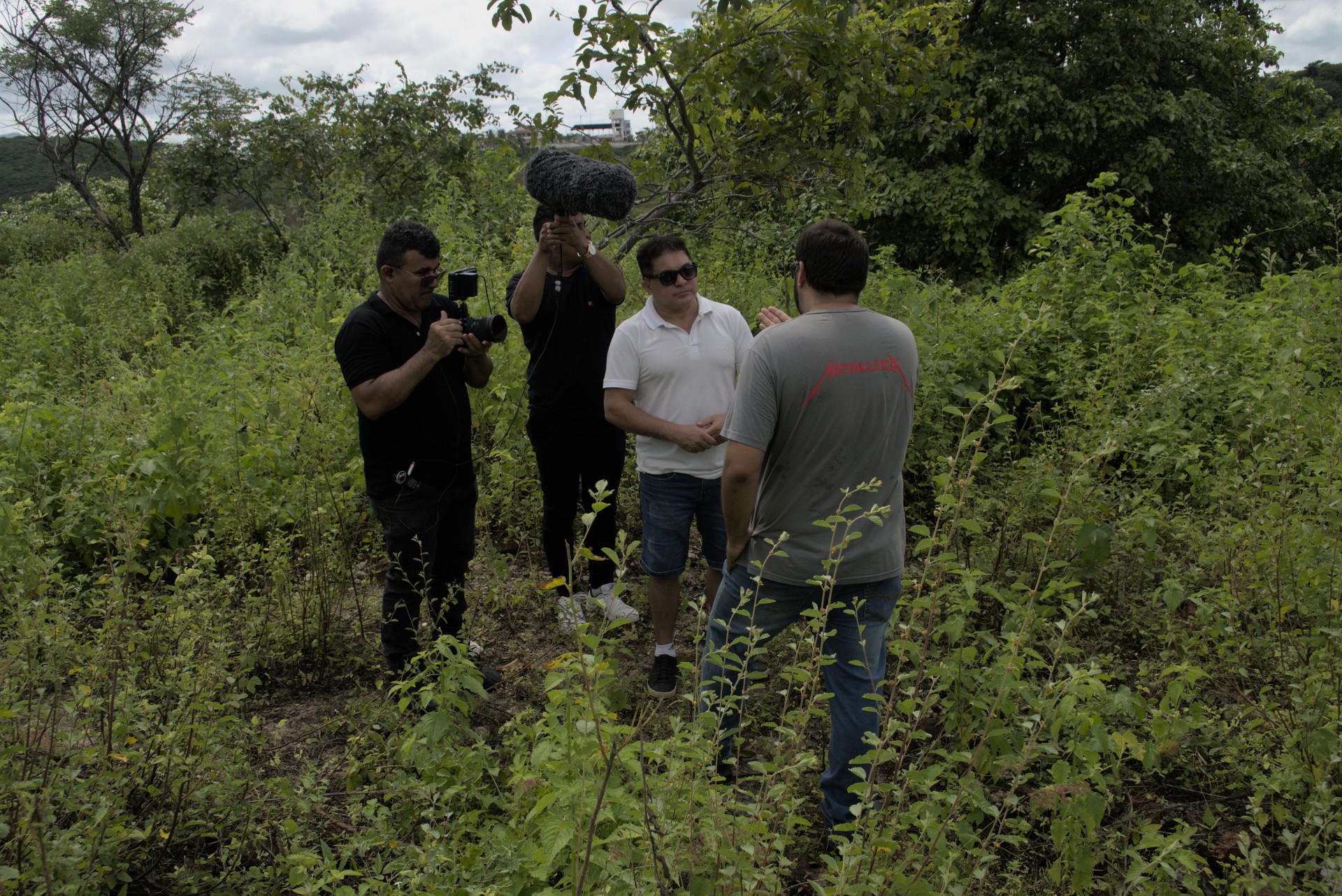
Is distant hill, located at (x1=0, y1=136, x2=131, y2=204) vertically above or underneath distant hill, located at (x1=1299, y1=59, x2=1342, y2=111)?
underneath

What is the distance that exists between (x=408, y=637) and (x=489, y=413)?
2073mm

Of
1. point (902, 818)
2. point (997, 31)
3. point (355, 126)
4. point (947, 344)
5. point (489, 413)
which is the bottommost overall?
point (902, 818)

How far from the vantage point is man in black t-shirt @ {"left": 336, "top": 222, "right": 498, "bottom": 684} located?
2.95 m

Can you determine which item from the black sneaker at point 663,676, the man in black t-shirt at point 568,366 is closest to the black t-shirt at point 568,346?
the man in black t-shirt at point 568,366

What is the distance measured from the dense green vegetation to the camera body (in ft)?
3.74

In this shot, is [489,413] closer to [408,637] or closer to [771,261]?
[408,637]

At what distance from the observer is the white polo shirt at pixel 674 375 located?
327 centimetres

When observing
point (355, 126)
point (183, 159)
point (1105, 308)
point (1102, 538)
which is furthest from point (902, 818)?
point (183, 159)

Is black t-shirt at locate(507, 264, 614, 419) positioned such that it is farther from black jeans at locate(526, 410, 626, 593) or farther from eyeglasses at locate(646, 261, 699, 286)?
eyeglasses at locate(646, 261, 699, 286)

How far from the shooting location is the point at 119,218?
21.6 metres

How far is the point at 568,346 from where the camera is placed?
3.63 m

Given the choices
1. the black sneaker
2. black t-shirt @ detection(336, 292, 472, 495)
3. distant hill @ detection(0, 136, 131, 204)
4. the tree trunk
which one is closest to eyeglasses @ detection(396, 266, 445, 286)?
black t-shirt @ detection(336, 292, 472, 495)

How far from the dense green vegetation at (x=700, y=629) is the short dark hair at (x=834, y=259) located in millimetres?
536

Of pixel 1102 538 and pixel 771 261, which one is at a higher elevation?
pixel 771 261
